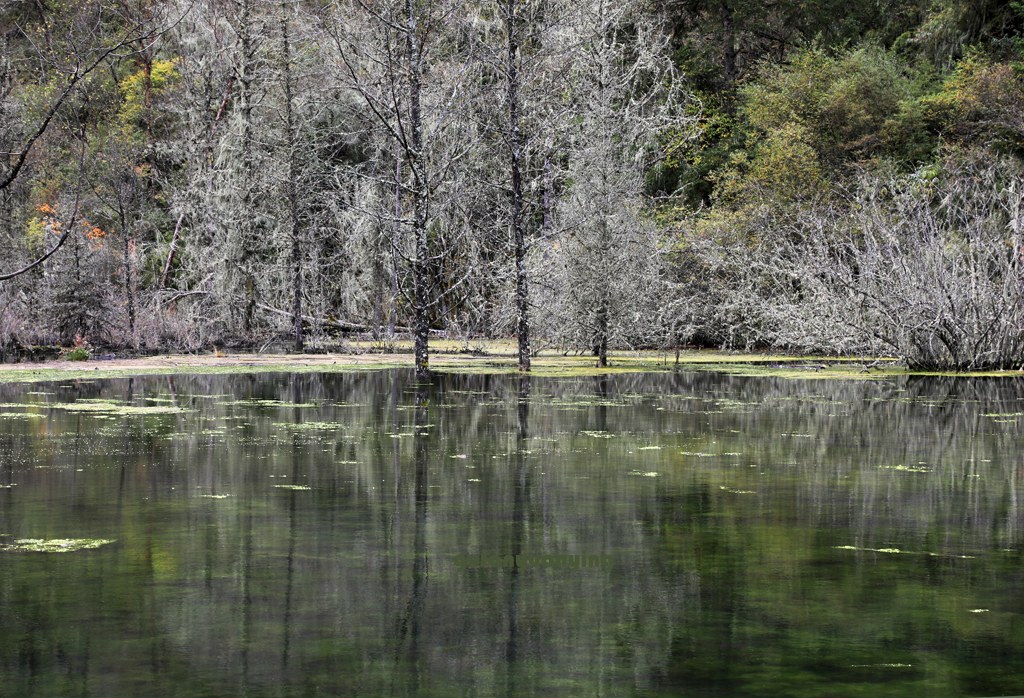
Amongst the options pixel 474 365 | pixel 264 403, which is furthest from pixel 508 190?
pixel 264 403

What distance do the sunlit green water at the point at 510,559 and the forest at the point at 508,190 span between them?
10915 mm

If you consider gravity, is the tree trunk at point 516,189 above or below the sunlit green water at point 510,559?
above

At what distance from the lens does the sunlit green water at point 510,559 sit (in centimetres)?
553

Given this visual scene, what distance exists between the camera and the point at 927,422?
16047 millimetres

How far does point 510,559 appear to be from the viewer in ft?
25.6

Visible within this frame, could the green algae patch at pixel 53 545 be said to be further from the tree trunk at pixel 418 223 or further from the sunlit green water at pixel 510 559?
the tree trunk at pixel 418 223

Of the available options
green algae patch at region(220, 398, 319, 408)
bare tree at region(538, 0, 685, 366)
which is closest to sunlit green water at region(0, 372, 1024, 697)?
green algae patch at region(220, 398, 319, 408)

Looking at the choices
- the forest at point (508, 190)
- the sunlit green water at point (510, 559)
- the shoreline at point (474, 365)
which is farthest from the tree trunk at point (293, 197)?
the sunlit green water at point (510, 559)

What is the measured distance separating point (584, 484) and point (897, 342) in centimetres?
1700

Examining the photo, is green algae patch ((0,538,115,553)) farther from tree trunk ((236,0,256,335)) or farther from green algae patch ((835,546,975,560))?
tree trunk ((236,0,256,335))

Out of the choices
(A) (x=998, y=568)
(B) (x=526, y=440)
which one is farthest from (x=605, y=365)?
(A) (x=998, y=568)

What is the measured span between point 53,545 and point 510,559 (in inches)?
110

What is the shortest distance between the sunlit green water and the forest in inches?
430

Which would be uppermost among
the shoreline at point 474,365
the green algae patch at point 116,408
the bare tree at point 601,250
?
the bare tree at point 601,250
